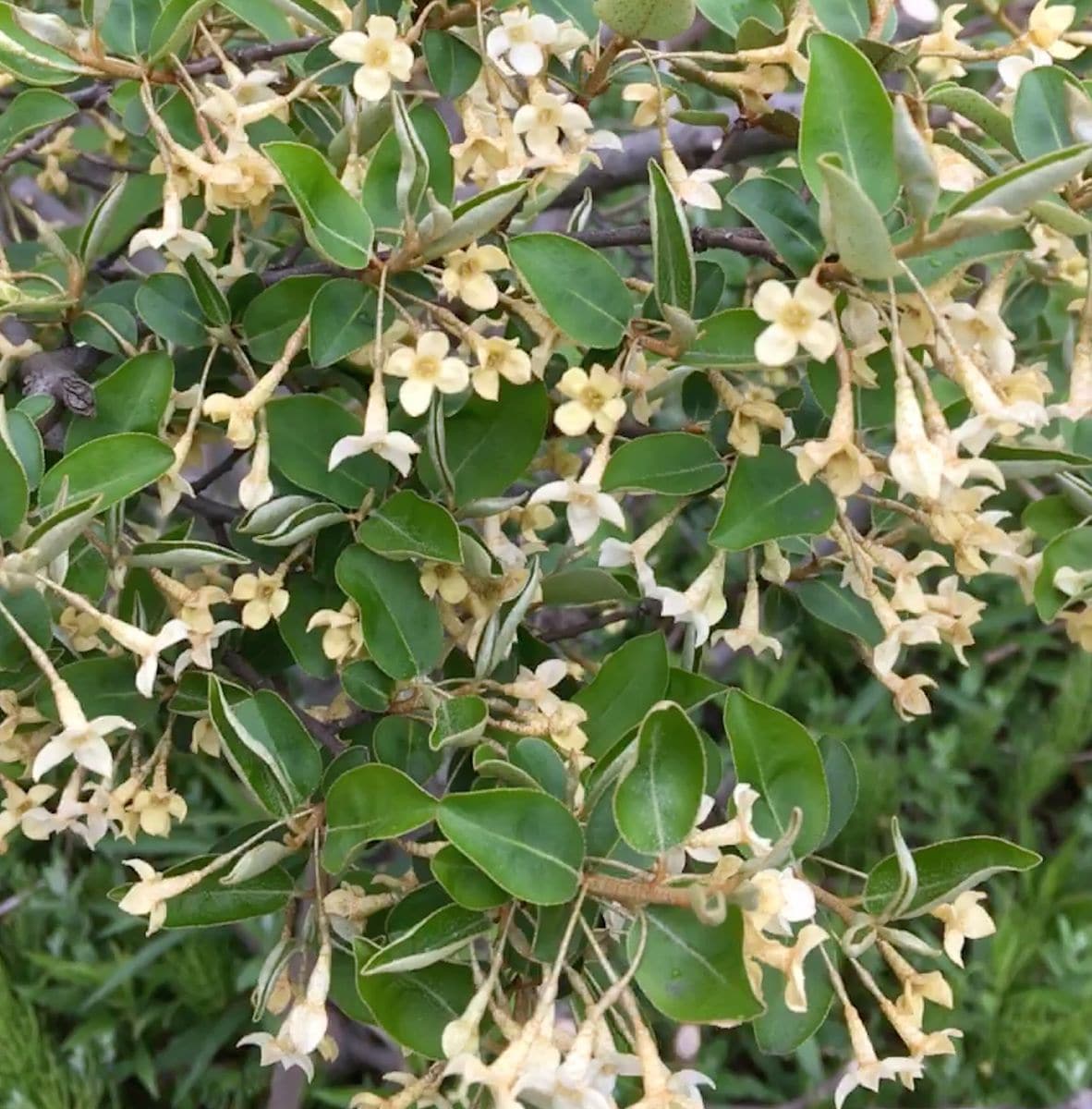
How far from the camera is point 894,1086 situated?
5.02ft

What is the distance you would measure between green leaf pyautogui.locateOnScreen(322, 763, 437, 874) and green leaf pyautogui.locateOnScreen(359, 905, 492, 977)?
0.15 ft

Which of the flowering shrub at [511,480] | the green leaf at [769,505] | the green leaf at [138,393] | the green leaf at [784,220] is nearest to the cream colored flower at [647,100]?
the flowering shrub at [511,480]

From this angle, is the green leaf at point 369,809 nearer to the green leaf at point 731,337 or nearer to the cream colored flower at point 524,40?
the green leaf at point 731,337

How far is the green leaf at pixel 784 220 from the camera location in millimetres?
592

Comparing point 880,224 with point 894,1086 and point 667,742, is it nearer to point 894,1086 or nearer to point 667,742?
point 667,742

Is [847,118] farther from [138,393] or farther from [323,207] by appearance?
[138,393]

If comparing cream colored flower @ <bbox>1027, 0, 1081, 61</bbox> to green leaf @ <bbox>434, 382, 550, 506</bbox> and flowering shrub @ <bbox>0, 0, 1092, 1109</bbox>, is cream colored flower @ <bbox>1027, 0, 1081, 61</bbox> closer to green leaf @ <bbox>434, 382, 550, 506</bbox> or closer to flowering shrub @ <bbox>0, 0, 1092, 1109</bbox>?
flowering shrub @ <bbox>0, 0, 1092, 1109</bbox>

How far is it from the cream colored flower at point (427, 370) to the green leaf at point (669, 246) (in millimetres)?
117

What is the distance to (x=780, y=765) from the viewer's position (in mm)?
639

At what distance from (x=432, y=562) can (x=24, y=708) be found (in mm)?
270

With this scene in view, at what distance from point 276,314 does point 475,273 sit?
145 mm

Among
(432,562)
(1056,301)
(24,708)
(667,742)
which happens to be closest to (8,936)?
(24,708)

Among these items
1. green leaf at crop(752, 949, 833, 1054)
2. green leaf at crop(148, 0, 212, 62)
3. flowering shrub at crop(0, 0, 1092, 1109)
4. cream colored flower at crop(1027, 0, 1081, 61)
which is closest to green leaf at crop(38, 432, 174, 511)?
flowering shrub at crop(0, 0, 1092, 1109)

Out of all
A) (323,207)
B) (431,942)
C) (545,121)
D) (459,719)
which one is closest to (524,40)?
(545,121)
